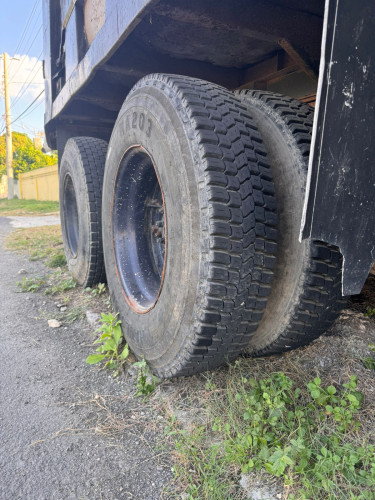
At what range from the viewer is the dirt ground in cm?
149

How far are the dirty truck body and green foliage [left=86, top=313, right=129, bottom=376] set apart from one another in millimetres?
91

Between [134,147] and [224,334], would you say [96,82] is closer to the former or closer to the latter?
[134,147]

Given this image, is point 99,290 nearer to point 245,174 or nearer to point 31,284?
point 31,284

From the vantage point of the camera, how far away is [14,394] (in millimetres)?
2113

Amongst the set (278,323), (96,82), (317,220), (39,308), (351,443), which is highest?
(96,82)

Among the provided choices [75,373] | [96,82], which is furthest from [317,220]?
[96,82]

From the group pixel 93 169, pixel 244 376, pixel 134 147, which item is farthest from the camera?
pixel 93 169

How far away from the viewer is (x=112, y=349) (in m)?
2.36

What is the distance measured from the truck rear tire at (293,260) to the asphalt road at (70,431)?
757 mm

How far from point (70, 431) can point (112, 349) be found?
2.05 feet

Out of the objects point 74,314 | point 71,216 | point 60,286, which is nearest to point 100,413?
point 74,314

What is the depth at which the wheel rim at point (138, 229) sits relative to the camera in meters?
2.51

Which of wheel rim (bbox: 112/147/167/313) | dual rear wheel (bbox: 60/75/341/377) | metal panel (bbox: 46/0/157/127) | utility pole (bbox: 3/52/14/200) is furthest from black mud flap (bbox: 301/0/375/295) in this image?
utility pole (bbox: 3/52/14/200)

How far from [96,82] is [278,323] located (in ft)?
7.87
